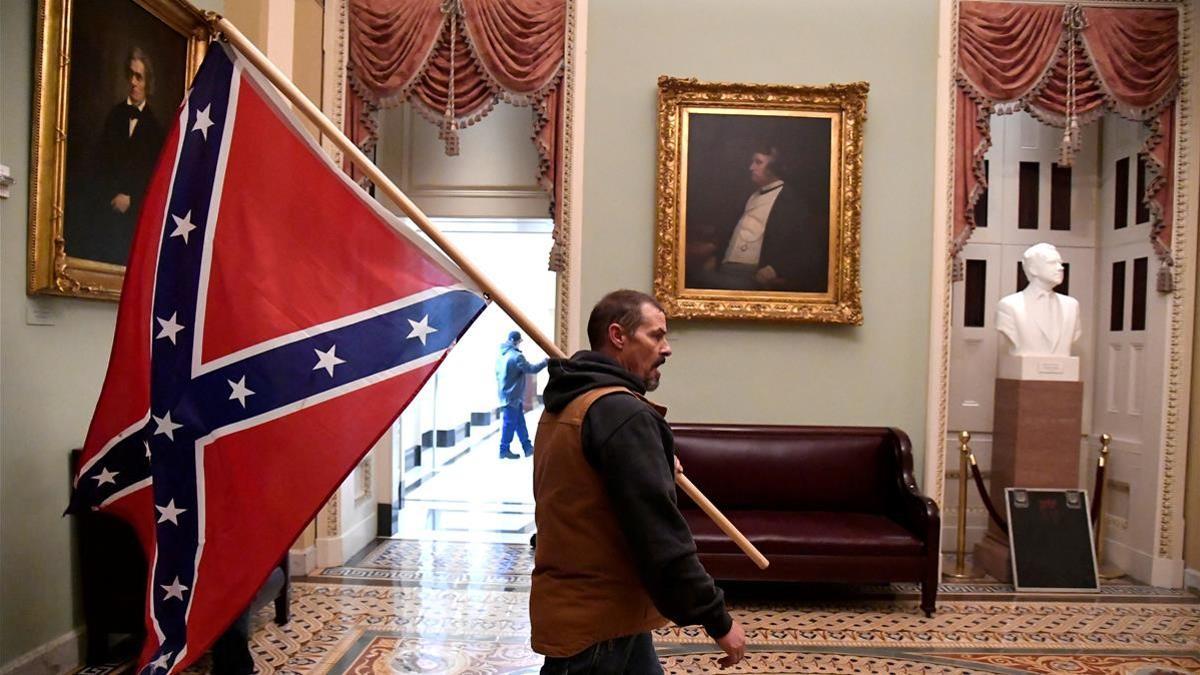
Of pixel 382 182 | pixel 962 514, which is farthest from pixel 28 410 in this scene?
pixel 962 514

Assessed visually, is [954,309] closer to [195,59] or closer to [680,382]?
[680,382]

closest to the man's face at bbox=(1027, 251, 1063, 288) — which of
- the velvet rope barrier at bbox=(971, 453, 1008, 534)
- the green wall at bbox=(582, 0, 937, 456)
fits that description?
the green wall at bbox=(582, 0, 937, 456)

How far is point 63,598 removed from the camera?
3.35 metres

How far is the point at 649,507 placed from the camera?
5.58 feet

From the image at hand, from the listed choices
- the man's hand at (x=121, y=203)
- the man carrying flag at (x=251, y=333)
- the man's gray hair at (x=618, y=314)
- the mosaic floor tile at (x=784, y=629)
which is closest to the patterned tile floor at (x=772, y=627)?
the mosaic floor tile at (x=784, y=629)

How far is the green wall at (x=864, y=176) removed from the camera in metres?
5.26

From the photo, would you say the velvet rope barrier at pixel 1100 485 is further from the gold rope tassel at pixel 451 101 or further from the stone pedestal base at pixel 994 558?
the gold rope tassel at pixel 451 101

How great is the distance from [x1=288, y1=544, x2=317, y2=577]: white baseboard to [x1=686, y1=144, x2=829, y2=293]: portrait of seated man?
3.05 m

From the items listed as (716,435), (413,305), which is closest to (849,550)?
(716,435)

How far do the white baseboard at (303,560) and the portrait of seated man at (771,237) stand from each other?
305 cm

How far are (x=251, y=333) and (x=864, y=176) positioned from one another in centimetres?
428

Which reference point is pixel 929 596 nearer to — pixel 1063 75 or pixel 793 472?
pixel 793 472

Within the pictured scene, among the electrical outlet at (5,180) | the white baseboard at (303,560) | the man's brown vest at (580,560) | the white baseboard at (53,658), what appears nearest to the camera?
the man's brown vest at (580,560)

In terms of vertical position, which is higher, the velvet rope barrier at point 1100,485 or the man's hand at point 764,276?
the man's hand at point 764,276
